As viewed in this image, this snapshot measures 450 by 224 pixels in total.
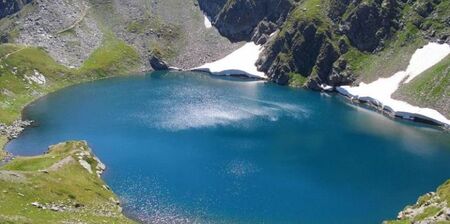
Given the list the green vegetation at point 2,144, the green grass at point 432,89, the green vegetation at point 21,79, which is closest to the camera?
the green vegetation at point 2,144

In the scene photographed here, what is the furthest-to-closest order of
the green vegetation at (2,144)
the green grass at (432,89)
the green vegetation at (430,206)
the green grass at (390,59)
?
the green grass at (390,59)
the green grass at (432,89)
the green vegetation at (2,144)
the green vegetation at (430,206)

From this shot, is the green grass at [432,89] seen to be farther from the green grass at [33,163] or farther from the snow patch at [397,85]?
the green grass at [33,163]

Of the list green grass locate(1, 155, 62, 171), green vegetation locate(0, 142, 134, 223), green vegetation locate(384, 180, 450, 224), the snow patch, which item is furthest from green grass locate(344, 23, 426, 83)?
green grass locate(1, 155, 62, 171)

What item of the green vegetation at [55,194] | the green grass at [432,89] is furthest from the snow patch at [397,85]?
the green vegetation at [55,194]

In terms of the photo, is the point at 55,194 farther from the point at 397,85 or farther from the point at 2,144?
the point at 397,85

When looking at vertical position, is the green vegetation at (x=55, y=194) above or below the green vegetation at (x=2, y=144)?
above

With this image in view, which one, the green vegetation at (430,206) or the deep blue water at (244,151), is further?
the deep blue water at (244,151)

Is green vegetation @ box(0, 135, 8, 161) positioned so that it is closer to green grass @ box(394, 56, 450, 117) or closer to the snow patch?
the snow patch
